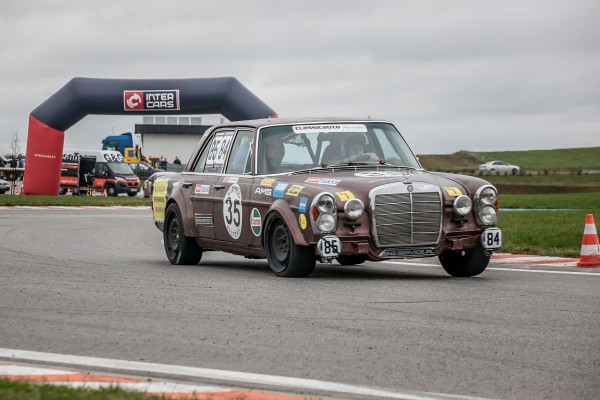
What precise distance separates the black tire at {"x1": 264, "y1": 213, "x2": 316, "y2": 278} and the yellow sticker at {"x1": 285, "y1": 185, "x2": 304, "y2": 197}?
240 mm

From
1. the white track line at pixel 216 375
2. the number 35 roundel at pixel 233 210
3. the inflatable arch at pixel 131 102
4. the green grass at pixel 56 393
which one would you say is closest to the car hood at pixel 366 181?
the number 35 roundel at pixel 233 210

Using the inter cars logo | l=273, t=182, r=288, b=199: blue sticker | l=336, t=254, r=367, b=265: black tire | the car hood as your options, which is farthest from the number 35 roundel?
the inter cars logo

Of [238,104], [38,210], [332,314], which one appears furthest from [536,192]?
[332,314]

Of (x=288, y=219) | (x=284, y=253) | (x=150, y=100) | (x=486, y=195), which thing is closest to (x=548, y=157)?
(x=150, y=100)

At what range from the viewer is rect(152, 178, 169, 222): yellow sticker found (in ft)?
44.3

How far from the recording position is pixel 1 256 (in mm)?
13344

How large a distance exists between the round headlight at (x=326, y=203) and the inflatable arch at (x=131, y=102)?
24651mm

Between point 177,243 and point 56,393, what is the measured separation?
26.9 feet

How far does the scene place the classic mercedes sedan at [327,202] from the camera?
10336 mm

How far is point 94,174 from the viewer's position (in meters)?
51.4

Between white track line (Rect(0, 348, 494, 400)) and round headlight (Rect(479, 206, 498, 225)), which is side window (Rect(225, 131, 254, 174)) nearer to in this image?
round headlight (Rect(479, 206, 498, 225))

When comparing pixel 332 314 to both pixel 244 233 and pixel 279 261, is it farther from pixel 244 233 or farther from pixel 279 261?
pixel 244 233

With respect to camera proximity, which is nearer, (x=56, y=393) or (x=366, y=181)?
(x=56, y=393)

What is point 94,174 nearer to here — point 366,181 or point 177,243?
point 177,243
